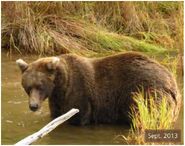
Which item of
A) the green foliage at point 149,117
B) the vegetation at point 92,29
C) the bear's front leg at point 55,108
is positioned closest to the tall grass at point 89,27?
the vegetation at point 92,29

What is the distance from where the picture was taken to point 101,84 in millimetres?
8680

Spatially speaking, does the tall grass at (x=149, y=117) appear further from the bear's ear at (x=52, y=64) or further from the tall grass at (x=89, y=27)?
the tall grass at (x=89, y=27)

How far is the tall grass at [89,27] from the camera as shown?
1235 centimetres

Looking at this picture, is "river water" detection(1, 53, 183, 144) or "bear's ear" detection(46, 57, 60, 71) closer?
"river water" detection(1, 53, 183, 144)

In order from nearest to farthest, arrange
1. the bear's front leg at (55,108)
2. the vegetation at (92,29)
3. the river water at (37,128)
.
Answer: the river water at (37,128)
the bear's front leg at (55,108)
the vegetation at (92,29)

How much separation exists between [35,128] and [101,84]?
3.48ft

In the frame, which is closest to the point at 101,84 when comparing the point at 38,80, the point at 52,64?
the point at 52,64

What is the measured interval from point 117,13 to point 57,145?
6365 mm

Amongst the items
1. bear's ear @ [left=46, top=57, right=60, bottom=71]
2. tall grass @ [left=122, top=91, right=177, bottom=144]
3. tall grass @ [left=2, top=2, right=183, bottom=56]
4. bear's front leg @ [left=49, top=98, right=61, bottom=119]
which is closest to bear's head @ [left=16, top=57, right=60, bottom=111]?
bear's ear @ [left=46, top=57, right=60, bottom=71]

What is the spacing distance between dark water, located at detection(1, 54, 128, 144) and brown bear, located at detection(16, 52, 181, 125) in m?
0.22

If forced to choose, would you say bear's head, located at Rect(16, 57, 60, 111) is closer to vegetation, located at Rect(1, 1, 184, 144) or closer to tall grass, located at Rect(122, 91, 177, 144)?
tall grass, located at Rect(122, 91, 177, 144)

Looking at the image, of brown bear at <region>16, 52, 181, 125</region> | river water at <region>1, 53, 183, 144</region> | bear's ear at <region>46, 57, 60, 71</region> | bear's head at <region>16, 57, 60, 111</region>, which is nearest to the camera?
river water at <region>1, 53, 183, 144</region>

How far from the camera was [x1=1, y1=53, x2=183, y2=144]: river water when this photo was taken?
7.85 metres

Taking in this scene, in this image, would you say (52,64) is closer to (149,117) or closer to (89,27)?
(149,117)
